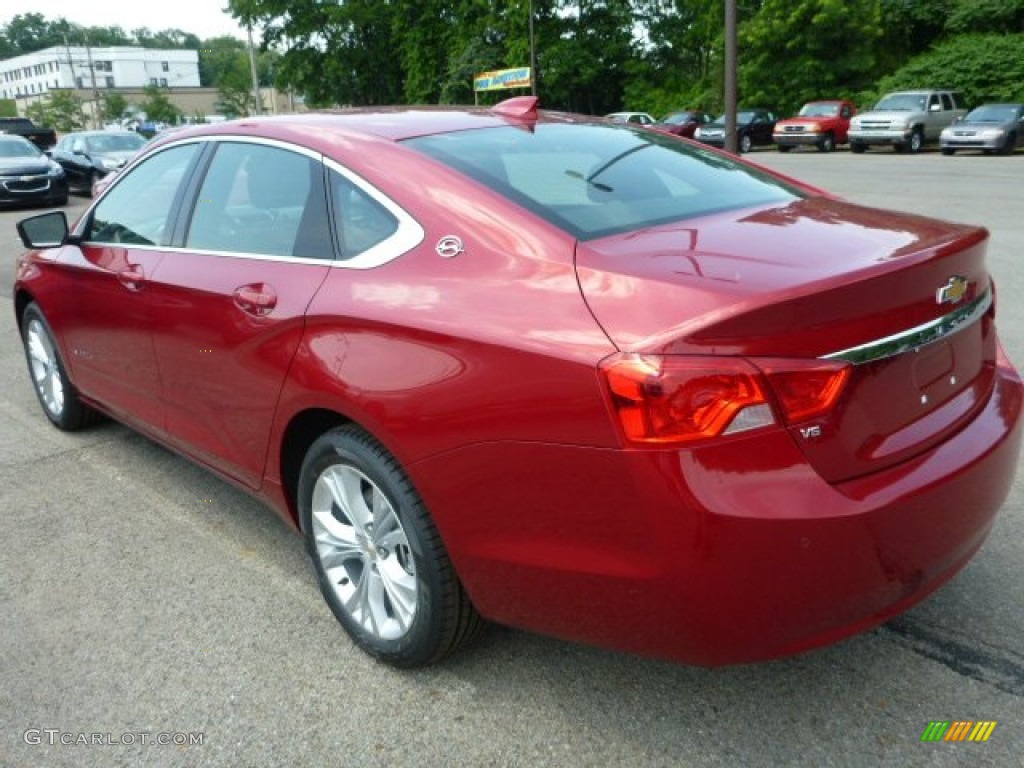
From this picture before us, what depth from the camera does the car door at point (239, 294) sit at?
2887 mm

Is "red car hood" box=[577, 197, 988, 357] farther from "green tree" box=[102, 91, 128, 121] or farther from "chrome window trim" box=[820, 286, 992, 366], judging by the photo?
"green tree" box=[102, 91, 128, 121]

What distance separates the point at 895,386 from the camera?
2182 mm

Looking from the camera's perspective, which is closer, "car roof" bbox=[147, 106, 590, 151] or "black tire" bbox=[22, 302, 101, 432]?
"car roof" bbox=[147, 106, 590, 151]

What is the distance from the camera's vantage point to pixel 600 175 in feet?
9.49

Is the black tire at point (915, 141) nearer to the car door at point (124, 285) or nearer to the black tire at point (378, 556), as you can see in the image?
the car door at point (124, 285)

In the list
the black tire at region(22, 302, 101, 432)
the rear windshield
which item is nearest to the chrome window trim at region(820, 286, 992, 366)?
the rear windshield

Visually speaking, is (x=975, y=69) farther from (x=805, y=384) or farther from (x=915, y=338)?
(x=805, y=384)

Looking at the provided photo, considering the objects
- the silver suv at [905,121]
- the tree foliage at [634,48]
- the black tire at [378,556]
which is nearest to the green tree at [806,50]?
the tree foliage at [634,48]

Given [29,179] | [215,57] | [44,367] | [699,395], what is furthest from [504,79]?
[215,57]

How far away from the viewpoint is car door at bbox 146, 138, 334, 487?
2887 millimetres

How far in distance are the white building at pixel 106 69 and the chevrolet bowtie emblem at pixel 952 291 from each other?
144 meters

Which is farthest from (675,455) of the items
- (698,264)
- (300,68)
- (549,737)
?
(300,68)

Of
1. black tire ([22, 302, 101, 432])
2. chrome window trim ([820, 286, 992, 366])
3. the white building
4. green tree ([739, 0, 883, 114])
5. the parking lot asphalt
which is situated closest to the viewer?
chrome window trim ([820, 286, 992, 366])

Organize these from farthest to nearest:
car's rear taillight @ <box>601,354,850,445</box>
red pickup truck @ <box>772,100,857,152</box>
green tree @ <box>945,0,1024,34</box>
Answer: green tree @ <box>945,0,1024,34</box> < red pickup truck @ <box>772,100,857,152</box> < car's rear taillight @ <box>601,354,850,445</box>
